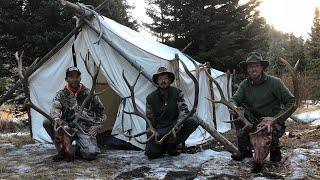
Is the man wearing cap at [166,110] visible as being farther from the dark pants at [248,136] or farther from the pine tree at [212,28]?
the pine tree at [212,28]

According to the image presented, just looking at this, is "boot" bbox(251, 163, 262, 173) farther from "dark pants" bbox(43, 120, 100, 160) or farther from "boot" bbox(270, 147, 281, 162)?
"dark pants" bbox(43, 120, 100, 160)

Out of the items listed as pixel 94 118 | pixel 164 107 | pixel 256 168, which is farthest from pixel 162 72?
pixel 256 168

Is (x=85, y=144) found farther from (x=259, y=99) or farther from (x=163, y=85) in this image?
(x=259, y=99)

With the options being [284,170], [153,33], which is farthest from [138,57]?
[153,33]

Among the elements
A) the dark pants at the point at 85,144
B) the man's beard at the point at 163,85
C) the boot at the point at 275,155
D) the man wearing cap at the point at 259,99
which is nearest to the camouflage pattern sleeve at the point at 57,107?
the dark pants at the point at 85,144

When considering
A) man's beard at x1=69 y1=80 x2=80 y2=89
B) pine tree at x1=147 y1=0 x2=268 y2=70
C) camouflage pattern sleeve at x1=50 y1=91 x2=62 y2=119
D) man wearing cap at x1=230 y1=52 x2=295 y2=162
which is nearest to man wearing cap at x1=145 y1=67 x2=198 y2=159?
man wearing cap at x1=230 y1=52 x2=295 y2=162

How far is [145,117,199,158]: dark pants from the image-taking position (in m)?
6.81

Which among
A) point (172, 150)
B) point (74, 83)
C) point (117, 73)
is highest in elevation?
point (117, 73)

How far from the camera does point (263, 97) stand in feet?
20.8

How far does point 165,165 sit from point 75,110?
1.82 m

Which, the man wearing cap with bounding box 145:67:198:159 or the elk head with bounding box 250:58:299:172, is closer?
the elk head with bounding box 250:58:299:172

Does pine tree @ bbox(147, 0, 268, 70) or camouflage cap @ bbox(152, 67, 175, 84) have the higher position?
pine tree @ bbox(147, 0, 268, 70)

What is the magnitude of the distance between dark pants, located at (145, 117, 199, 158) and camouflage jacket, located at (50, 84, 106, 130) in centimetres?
95

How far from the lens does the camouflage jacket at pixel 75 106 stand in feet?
23.5
